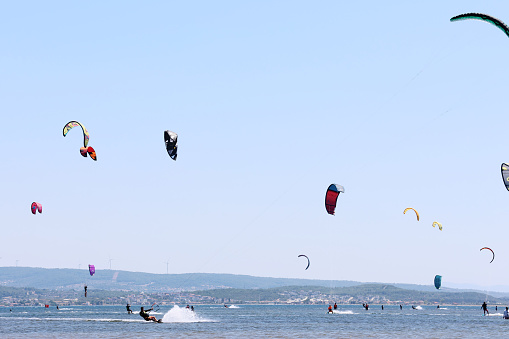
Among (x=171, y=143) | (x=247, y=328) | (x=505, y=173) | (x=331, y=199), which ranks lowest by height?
(x=247, y=328)

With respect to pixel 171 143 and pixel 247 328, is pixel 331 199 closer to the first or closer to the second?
pixel 171 143

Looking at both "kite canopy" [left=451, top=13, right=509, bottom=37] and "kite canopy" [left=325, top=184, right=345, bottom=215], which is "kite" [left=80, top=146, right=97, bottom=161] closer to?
"kite canopy" [left=325, top=184, right=345, bottom=215]

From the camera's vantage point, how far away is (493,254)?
202ft

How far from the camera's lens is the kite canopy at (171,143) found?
1358 inches

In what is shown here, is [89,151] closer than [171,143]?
No

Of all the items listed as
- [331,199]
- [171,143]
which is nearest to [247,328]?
[331,199]

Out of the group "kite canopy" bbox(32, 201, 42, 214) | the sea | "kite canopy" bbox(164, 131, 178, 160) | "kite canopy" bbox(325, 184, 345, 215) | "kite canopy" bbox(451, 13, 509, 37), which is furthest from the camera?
"kite canopy" bbox(32, 201, 42, 214)

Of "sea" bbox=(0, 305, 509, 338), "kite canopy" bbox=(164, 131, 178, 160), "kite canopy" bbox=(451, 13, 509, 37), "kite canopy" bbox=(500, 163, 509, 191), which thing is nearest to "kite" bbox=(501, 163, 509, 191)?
"kite canopy" bbox=(500, 163, 509, 191)

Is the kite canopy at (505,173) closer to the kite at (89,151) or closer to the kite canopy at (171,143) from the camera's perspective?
the kite canopy at (171,143)

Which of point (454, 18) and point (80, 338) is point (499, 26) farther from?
point (80, 338)

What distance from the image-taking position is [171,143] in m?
34.7

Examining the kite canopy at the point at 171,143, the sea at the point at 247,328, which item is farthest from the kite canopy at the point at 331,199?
the kite canopy at the point at 171,143

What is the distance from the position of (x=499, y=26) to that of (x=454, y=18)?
139 centimetres

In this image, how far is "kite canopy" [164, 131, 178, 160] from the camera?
3449cm
